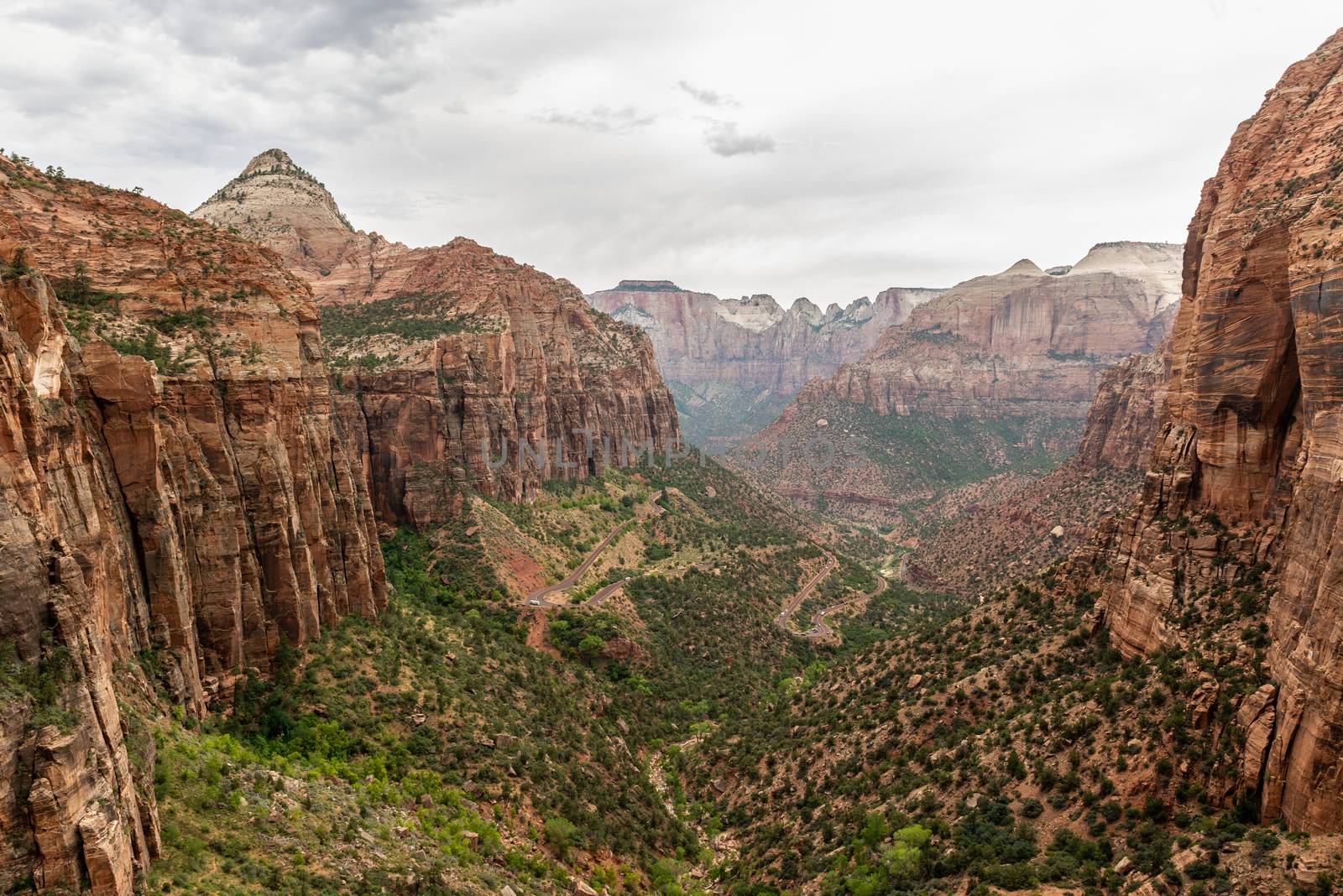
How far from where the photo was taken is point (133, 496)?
3128 centimetres

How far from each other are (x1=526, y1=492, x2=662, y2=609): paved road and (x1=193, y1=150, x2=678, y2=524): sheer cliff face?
13.2 metres

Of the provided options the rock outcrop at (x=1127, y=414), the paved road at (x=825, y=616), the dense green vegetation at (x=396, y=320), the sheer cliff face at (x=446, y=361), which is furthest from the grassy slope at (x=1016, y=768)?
the rock outcrop at (x=1127, y=414)

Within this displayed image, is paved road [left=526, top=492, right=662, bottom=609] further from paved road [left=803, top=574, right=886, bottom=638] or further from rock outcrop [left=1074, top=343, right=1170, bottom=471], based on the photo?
rock outcrop [left=1074, top=343, right=1170, bottom=471]

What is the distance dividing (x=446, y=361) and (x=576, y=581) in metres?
32.0

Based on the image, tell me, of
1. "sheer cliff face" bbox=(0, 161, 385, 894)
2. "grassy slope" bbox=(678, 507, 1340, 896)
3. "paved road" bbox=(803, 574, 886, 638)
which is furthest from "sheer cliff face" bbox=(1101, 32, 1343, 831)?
"paved road" bbox=(803, 574, 886, 638)

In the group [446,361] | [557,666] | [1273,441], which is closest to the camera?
[1273,441]

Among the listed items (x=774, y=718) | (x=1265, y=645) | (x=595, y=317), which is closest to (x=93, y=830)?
(x=1265, y=645)

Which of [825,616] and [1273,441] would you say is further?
[825,616]

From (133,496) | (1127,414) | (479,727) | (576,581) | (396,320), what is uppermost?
(396,320)

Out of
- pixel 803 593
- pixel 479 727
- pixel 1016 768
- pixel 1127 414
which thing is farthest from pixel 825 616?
pixel 479 727

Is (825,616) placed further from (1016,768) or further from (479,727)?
(479,727)

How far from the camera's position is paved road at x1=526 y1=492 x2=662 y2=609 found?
251ft

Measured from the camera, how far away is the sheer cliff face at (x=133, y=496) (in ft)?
63.0

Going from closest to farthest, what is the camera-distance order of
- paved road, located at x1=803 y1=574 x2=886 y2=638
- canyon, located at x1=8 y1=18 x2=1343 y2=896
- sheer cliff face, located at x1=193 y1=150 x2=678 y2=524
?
canyon, located at x1=8 y1=18 x2=1343 y2=896 < sheer cliff face, located at x1=193 y1=150 x2=678 y2=524 < paved road, located at x1=803 y1=574 x2=886 y2=638
